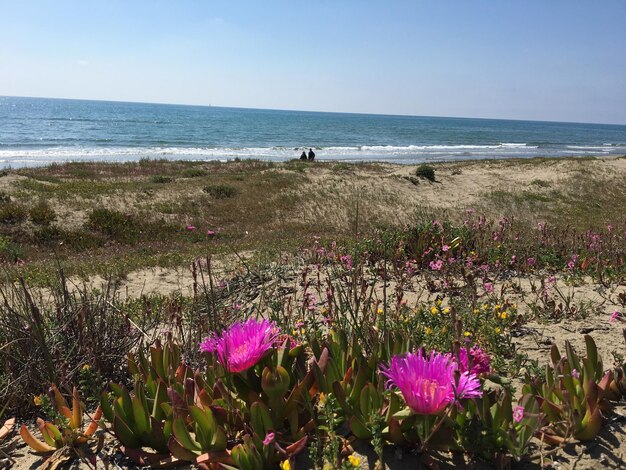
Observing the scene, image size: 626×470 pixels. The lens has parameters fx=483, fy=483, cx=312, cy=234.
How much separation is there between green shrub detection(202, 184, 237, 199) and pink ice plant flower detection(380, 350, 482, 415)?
1706 cm

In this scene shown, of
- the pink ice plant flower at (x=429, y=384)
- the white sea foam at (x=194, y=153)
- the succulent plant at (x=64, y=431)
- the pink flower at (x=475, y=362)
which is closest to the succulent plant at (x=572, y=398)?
the pink flower at (x=475, y=362)

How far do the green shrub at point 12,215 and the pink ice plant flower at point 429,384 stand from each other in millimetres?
14518

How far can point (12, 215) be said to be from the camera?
534 inches

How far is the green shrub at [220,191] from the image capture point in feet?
60.3

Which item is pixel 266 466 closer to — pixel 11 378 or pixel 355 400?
pixel 355 400

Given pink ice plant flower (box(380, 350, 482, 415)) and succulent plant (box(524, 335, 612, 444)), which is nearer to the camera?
pink ice plant flower (box(380, 350, 482, 415))

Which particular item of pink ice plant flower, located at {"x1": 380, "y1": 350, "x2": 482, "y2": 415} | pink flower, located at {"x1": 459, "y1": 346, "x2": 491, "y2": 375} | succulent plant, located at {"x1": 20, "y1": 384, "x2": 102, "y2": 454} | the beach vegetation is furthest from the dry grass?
pink ice plant flower, located at {"x1": 380, "y1": 350, "x2": 482, "y2": 415}

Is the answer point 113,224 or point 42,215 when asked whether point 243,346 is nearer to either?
point 113,224

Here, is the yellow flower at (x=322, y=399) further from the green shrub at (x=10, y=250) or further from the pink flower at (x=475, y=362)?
the green shrub at (x=10, y=250)

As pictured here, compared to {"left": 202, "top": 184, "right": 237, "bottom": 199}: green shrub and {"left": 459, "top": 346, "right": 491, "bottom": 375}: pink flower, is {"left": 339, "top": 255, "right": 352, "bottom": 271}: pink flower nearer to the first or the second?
{"left": 459, "top": 346, "right": 491, "bottom": 375}: pink flower

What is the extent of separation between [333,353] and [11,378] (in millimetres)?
1934

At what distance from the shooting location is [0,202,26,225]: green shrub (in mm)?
13406

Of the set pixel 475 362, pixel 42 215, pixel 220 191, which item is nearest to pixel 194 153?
pixel 220 191

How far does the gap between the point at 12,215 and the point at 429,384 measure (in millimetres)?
14852
